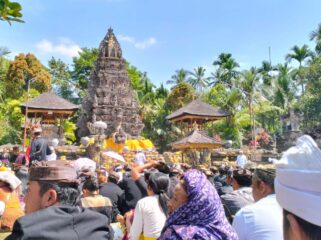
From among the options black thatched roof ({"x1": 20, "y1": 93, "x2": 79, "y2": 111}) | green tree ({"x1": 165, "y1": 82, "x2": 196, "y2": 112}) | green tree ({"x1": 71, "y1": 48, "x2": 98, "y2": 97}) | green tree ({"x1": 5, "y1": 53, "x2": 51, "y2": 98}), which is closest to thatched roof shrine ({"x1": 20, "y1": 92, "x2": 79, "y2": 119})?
black thatched roof ({"x1": 20, "y1": 93, "x2": 79, "y2": 111})

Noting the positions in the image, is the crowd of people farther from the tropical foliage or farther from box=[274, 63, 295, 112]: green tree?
box=[274, 63, 295, 112]: green tree

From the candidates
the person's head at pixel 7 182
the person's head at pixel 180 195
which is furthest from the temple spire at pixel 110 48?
the person's head at pixel 180 195

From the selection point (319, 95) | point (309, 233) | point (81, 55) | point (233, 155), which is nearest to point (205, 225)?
point (309, 233)

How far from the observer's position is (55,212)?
2258 mm

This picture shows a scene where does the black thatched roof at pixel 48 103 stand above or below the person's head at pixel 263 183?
above

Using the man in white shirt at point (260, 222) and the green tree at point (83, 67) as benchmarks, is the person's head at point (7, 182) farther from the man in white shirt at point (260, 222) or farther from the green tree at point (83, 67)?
the green tree at point (83, 67)

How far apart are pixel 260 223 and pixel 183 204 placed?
697 mm

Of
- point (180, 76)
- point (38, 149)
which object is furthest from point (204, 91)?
point (38, 149)

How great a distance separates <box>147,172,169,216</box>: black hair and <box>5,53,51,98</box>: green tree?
38.2 meters

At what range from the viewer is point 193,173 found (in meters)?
2.92

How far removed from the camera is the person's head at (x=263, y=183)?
3.65 m

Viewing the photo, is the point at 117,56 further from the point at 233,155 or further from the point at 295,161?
the point at 295,161

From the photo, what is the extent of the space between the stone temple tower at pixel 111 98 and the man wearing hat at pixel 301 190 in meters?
32.8

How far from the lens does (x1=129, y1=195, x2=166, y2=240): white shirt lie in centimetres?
414
